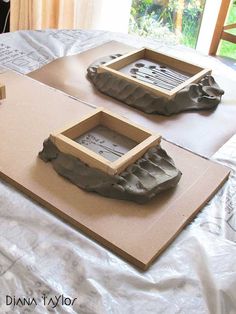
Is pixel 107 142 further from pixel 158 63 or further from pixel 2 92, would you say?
pixel 158 63

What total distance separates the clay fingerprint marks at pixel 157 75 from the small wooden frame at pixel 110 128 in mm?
332

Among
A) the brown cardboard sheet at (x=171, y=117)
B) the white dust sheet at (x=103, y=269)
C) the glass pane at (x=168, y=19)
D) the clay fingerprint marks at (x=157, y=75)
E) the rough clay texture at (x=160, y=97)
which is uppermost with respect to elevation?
the clay fingerprint marks at (x=157, y=75)

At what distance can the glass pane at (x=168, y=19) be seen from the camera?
254cm

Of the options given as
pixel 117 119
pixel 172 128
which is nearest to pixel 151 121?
pixel 172 128

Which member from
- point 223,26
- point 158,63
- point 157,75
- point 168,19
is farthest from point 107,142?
point 168,19

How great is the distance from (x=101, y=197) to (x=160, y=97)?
50cm

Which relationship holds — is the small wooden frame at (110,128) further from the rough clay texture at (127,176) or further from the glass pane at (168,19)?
the glass pane at (168,19)

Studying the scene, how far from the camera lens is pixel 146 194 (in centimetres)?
84

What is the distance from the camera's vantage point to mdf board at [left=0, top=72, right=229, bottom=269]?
782mm

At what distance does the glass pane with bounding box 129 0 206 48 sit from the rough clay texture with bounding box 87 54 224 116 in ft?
4.28

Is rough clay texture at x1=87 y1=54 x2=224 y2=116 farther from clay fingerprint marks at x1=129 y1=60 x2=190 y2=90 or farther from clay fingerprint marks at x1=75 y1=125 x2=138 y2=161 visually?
clay fingerprint marks at x1=75 y1=125 x2=138 y2=161

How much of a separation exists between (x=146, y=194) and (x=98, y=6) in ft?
6.18

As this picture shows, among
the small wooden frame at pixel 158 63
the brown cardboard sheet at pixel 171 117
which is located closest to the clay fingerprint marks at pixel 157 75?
the small wooden frame at pixel 158 63

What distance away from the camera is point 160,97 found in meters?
1.24
